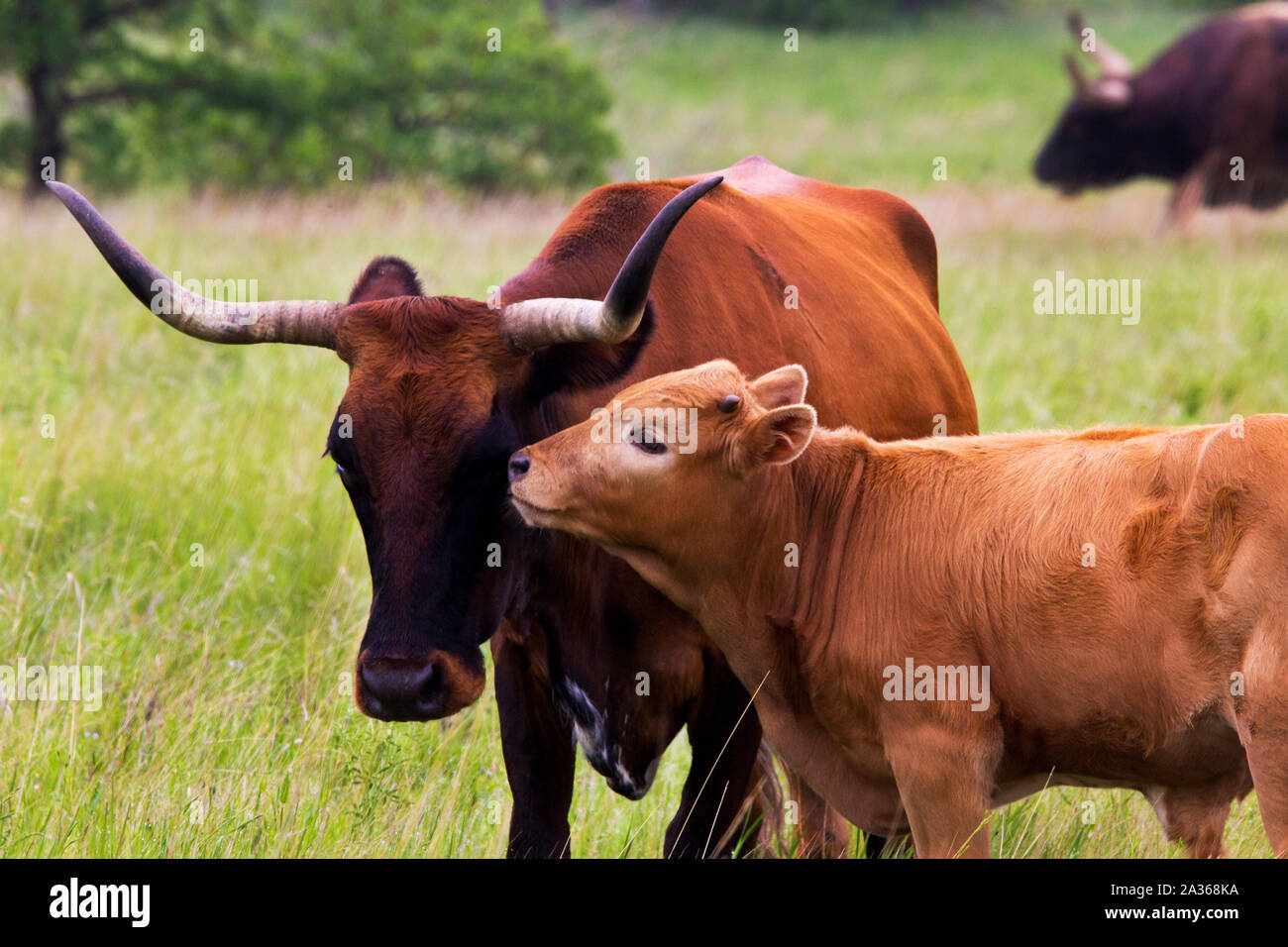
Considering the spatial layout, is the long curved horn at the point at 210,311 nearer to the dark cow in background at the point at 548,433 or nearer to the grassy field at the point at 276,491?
the dark cow in background at the point at 548,433

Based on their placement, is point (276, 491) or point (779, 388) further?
point (276, 491)

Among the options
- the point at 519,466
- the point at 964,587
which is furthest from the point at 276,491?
the point at 964,587

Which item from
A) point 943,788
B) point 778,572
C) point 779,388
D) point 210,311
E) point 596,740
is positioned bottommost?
point 596,740

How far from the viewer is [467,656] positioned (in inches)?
135

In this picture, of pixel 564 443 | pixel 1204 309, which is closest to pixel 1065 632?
pixel 564 443

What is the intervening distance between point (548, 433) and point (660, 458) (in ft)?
1.62

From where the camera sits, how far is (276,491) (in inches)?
246

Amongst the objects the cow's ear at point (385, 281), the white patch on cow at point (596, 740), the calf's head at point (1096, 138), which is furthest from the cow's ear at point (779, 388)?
the calf's head at point (1096, 138)

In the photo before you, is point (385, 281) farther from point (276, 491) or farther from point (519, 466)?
point (276, 491)

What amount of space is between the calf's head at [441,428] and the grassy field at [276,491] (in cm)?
65

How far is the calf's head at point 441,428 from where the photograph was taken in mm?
3340

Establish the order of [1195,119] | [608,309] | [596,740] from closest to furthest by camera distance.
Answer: [608,309], [596,740], [1195,119]

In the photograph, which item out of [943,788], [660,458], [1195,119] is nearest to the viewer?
[943,788]

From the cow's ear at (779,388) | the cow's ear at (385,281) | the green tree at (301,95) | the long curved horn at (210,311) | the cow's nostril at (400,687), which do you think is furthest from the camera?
the green tree at (301,95)
